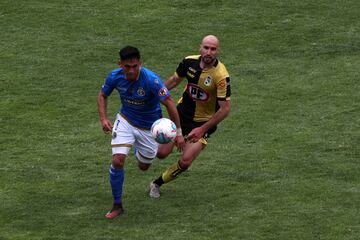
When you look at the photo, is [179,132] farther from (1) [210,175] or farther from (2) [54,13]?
(2) [54,13]

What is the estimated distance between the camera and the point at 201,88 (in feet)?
46.5

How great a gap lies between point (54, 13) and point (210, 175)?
10.3m

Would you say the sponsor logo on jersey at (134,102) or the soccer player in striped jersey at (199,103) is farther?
the soccer player in striped jersey at (199,103)

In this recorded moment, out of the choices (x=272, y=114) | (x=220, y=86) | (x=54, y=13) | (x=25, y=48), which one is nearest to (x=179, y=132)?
(x=220, y=86)

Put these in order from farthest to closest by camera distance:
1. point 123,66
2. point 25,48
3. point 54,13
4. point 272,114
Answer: point 54,13 → point 25,48 → point 272,114 → point 123,66

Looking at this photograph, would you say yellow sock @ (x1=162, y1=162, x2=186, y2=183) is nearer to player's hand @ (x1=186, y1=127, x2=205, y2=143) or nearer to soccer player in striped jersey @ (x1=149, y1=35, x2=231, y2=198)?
soccer player in striped jersey @ (x1=149, y1=35, x2=231, y2=198)

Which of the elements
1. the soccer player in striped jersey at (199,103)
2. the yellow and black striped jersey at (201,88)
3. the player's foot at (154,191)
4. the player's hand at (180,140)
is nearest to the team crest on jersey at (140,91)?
the player's hand at (180,140)

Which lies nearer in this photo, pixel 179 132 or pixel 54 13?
pixel 179 132

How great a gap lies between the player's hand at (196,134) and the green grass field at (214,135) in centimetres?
86

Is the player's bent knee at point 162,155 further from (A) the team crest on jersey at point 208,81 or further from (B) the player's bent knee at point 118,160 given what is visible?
(B) the player's bent knee at point 118,160

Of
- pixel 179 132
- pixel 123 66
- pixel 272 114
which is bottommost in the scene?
pixel 272 114

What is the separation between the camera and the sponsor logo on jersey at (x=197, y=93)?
1423 cm

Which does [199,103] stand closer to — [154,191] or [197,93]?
[197,93]

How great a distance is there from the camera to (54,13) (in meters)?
24.0
